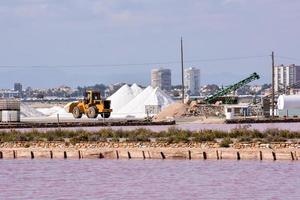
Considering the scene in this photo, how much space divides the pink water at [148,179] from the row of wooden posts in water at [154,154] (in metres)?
0.59

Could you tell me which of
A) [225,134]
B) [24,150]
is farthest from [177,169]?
[225,134]

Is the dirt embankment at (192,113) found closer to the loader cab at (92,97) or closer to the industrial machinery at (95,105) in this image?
the industrial machinery at (95,105)

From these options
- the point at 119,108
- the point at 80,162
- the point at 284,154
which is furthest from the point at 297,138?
the point at 119,108

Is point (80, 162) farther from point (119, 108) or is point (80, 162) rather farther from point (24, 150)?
point (119, 108)

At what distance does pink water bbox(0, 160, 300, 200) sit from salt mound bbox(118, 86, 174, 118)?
161ft

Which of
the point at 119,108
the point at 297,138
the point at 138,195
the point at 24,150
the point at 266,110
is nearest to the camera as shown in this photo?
the point at 138,195

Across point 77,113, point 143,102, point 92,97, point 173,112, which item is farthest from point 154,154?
point 143,102

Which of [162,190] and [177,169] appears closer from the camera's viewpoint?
[162,190]

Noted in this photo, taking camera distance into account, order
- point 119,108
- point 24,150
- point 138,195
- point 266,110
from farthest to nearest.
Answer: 1. point 119,108
2. point 266,110
3. point 24,150
4. point 138,195

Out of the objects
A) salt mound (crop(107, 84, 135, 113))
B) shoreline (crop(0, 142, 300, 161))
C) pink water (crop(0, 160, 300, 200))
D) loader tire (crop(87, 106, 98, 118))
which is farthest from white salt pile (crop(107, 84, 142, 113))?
pink water (crop(0, 160, 300, 200))

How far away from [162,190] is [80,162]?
8.11m

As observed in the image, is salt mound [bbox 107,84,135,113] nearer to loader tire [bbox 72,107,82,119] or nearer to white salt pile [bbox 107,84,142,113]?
white salt pile [bbox 107,84,142,113]

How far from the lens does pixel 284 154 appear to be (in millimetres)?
27547

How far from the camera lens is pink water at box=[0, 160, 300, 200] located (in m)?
20.5
